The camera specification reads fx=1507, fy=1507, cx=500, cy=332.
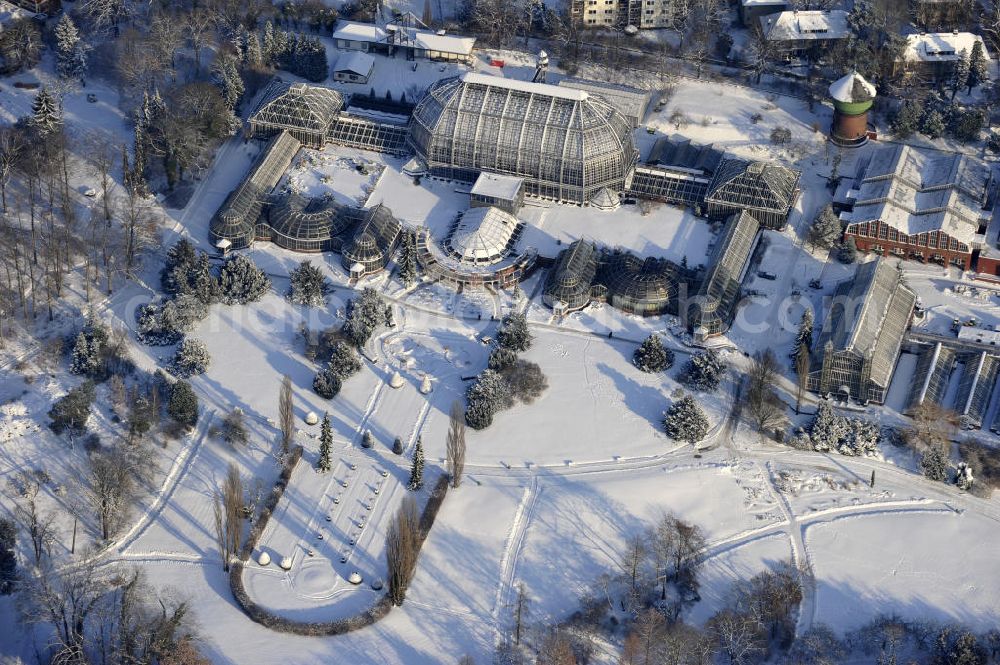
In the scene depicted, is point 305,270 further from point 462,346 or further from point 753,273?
point 753,273

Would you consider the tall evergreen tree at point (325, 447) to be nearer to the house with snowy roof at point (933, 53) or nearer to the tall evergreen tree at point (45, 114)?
the tall evergreen tree at point (45, 114)

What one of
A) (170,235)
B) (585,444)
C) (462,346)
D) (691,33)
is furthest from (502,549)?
(691,33)

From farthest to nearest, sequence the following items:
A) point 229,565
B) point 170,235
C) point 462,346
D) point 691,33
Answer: point 691,33
point 170,235
point 462,346
point 229,565

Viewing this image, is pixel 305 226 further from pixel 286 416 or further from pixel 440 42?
pixel 440 42

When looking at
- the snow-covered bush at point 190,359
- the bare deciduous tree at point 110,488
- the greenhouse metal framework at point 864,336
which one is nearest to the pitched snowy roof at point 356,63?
the snow-covered bush at point 190,359

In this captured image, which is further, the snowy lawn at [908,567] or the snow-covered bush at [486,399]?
the snow-covered bush at [486,399]
